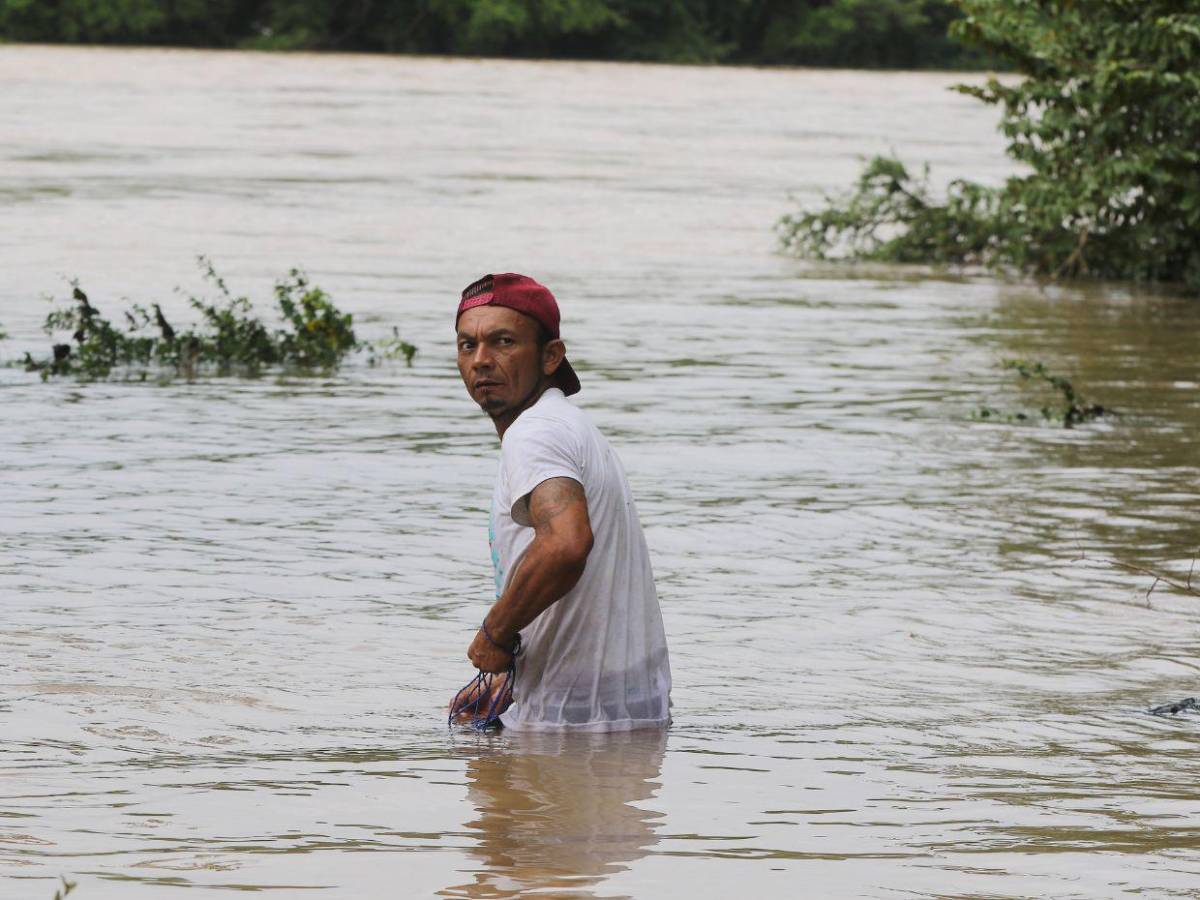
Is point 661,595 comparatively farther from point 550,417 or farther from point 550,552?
point 550,552

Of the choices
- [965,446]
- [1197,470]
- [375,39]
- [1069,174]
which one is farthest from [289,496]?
[375,39]

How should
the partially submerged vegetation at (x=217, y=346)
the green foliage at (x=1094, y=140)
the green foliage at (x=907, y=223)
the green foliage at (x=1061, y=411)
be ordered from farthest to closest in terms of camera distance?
1. the green foliage at (x=907, y=223)
2. the green foliage at (x=1094, y=140)
3. the partially submerged vegetation at (x=217, y=346)
4. the green foliage at (x=1061, y=411)

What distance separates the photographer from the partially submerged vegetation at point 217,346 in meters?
14.4

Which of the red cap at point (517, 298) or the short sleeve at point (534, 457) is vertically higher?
the red cap at point (517, 298)

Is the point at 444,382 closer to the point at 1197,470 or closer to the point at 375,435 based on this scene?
the point at 375,435

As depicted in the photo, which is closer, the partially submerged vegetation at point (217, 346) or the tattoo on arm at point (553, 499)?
the tattoo on arm at point (553, 499)

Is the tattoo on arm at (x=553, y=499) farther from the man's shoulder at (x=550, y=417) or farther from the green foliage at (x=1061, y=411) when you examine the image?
the green foliage at (x=1061, y=411)

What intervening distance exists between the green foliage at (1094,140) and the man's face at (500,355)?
1313 cm

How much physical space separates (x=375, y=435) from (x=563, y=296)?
6.93 metres

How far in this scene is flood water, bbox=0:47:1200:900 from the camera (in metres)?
5.20

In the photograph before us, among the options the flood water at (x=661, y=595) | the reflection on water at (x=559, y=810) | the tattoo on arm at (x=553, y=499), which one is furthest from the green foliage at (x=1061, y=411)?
the tattoo on arm at (x=553, y=499)

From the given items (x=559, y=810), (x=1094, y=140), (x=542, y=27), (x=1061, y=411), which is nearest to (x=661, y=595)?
(x=559, y=810)

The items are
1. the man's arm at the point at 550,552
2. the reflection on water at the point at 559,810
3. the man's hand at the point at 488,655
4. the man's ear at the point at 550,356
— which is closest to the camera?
the reflection on water at the point at 559,810

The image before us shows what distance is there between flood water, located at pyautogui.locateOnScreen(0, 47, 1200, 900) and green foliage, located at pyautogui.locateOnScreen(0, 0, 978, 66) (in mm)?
48093
